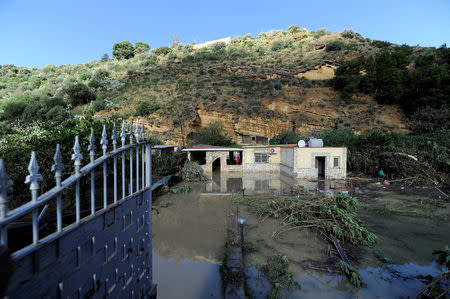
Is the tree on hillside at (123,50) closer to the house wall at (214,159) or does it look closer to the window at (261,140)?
the window at (261,140)

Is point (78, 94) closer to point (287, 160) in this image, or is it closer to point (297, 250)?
point (287, 160)

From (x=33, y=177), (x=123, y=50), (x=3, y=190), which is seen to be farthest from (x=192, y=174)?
(x=123, y=50)

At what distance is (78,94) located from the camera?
3278 centimetres

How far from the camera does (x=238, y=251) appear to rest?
6.02 metres

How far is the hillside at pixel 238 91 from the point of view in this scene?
28.2 meters

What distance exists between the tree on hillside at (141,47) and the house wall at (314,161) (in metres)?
56.0

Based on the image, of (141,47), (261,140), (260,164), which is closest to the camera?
(260,164)

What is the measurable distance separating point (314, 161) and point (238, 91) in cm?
1751

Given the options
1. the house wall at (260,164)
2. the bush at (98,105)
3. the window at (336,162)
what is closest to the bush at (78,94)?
the bush at (98,105)

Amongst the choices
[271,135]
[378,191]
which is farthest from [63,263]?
[271,135]

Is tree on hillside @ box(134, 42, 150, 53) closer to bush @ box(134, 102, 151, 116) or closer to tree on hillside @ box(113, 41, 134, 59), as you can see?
tree on hillside @ box(113, 41, 134, 59)

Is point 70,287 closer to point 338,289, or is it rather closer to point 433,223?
point 338,289

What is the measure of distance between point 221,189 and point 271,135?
50.8 feet

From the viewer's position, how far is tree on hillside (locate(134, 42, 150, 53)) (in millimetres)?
58656
